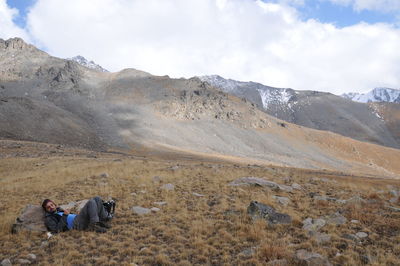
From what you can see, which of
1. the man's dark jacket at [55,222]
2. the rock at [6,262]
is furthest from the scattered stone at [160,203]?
the rock at [6,262]

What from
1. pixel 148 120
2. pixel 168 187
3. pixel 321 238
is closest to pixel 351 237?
pixel 321 238

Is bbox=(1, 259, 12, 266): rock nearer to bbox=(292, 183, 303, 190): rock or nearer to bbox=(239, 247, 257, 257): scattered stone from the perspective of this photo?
bbox=(239, 247, 257, 257): scattered stone

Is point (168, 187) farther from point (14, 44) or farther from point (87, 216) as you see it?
point (14, 44)

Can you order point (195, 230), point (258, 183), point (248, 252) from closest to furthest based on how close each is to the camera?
point (248, 252) < point (195, 230) < point (258, 183)

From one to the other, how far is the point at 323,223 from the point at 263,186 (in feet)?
19.9

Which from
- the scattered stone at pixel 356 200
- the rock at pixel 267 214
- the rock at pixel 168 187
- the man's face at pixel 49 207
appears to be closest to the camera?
the man's face at pixel 49 207

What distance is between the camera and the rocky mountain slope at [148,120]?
68188mm

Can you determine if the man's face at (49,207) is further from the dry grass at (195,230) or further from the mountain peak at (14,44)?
the mountain peak at (14,44)

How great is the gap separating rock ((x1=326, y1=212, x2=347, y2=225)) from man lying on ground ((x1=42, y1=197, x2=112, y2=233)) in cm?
844

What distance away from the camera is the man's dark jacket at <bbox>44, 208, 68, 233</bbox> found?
10.4 metres

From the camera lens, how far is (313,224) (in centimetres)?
1072

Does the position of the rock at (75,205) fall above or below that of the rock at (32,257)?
above

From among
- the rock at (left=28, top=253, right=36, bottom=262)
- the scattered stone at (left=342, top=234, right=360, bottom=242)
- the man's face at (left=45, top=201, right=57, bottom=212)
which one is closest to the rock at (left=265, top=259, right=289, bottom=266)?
the scattered stone at (left=342, top=234, right=360, bottom=242)

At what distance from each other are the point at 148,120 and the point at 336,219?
83.3m
